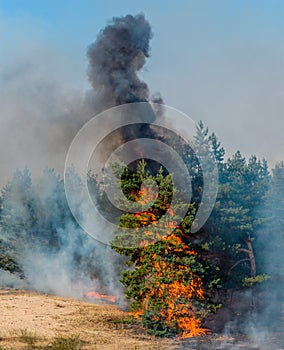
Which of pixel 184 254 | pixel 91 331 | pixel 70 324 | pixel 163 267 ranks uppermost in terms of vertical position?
pixel 184 254

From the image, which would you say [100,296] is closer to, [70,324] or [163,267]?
[70,324]

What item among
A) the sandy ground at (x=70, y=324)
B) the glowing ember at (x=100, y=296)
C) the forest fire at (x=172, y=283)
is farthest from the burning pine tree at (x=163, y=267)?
the glowing ember at (x=100, y=296)

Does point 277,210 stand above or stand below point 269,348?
above

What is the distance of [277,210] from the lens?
3838 centimetres

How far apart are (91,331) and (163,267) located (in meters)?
6.08

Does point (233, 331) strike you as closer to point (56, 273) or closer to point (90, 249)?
point (90, 249)

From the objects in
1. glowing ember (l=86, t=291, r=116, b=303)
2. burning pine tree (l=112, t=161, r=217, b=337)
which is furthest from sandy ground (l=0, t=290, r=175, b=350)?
glowing ember (l=86, t=291, r=116, b=303)

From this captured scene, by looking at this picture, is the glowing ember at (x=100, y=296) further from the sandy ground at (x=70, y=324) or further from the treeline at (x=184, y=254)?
the treeline at (x=184, y=254)

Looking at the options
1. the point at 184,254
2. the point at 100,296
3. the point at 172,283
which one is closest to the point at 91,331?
the point at 172,283

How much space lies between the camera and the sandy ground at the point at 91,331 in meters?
23.2

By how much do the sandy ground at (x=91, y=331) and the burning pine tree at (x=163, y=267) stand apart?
4.37 feet

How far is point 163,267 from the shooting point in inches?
1070

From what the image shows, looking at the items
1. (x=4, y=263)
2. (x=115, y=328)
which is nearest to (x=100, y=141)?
(x=115, y=328)

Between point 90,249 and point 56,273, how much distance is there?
18.3 feet
